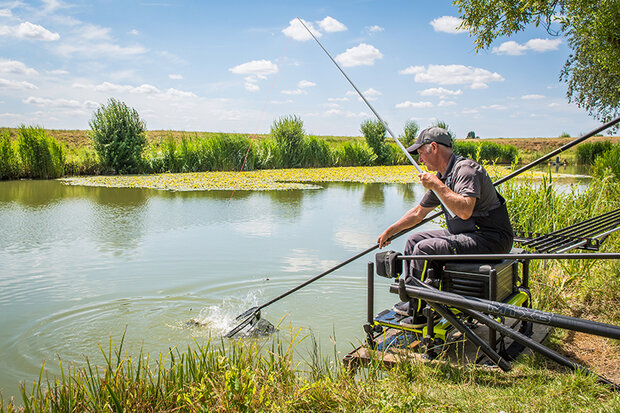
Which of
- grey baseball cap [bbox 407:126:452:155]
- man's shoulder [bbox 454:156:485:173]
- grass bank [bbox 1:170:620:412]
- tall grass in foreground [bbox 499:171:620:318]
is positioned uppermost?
grey baseball cap [bbox 407:126:452:155]

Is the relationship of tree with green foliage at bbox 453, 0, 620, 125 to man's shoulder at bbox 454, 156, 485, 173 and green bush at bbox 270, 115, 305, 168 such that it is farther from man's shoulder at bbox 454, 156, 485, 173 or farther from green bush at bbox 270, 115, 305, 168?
green bush at bbox 270, 115, 305, 168

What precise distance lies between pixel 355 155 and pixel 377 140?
9.39ft

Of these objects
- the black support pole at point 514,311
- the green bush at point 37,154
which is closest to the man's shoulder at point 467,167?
the black support pole at point 514,311

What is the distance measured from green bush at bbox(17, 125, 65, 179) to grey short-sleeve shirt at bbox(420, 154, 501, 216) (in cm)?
1984

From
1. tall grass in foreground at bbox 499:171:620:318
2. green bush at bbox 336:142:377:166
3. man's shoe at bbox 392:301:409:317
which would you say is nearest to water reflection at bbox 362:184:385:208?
tall grass in foreground at bbox 499:171:620:318

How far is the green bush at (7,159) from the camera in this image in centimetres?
1873

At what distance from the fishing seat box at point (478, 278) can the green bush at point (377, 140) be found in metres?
30.4

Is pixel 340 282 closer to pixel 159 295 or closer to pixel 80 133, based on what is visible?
pixel 159 295

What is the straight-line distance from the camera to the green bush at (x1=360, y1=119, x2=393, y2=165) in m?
33.1

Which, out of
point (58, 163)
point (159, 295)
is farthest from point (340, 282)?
point (58, 163)

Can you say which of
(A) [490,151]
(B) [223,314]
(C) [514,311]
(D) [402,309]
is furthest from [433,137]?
(A) [490,151]

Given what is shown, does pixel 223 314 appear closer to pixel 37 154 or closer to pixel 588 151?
pixel 37 154

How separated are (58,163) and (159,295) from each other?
1777cm

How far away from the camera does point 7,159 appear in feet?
61.7
